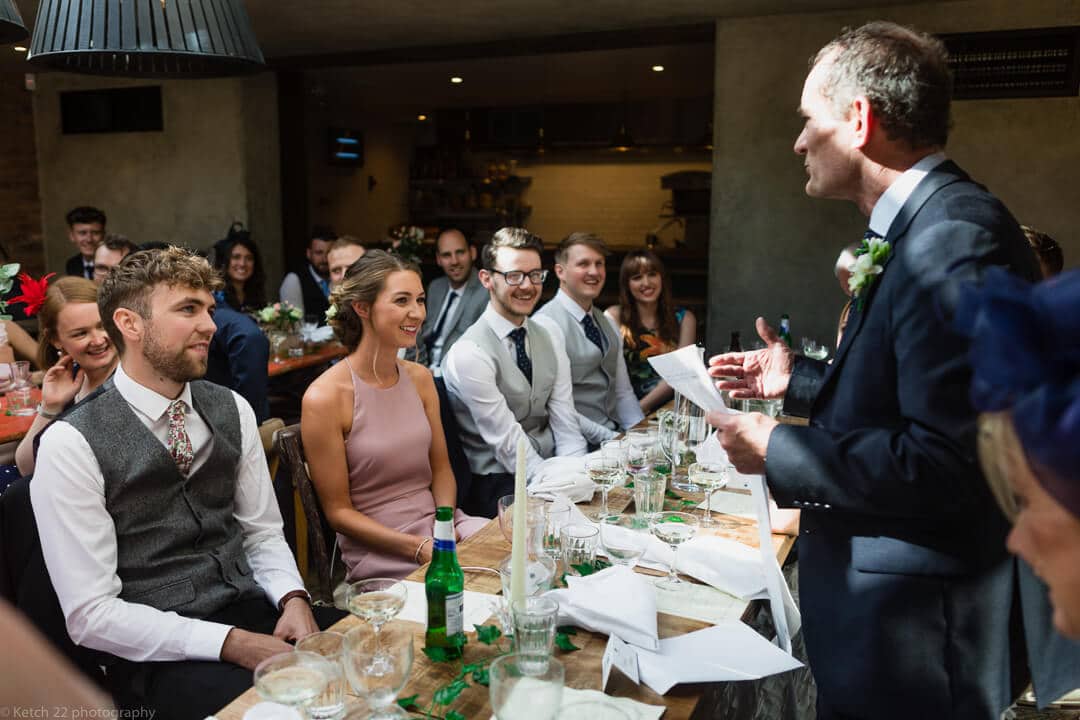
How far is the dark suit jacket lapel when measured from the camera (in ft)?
4.55

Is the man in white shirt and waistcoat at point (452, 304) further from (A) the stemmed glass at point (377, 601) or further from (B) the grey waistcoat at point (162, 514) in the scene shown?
(A) the stemmed glass at point (377, 601)

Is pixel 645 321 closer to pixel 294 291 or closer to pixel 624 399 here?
pixel 624 399

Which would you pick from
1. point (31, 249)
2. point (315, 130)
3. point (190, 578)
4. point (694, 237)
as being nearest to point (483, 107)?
point (315, 130)

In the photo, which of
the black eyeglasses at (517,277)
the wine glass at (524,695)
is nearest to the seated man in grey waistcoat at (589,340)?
the black eyeglasses at (517,277)

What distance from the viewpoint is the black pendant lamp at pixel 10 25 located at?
1906mm

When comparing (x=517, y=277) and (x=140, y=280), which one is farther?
(x=517, y=277)

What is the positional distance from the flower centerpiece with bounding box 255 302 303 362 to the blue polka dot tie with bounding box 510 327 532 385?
244 centimetres

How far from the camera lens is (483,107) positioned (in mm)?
11430

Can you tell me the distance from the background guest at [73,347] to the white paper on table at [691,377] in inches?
90.5

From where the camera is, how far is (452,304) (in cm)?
580

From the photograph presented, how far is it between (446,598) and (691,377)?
730 millimetres

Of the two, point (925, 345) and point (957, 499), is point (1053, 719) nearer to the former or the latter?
point (957, 499)

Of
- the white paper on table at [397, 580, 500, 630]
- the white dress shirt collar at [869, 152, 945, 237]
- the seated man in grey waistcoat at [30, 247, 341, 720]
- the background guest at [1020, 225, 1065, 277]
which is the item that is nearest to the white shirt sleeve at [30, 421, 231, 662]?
the seated man in grey waistcoat at [30, 247, 341, 720]

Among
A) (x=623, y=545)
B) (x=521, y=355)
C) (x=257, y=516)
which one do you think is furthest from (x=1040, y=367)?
(x=521, y=355)
